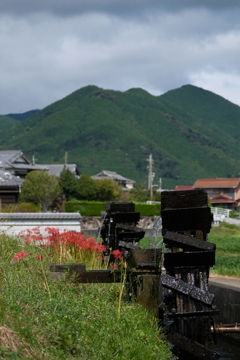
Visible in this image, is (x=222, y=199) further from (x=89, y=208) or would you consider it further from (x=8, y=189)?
(x=8, y=189)

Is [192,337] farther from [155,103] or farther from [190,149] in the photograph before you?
[155,103]

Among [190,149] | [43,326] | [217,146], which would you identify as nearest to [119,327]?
[43,326]

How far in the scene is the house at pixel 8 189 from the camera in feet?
133

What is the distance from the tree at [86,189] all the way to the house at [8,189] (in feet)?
40.8

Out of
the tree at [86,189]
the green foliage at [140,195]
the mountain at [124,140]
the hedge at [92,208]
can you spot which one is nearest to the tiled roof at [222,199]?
the green foliage at [140,195]

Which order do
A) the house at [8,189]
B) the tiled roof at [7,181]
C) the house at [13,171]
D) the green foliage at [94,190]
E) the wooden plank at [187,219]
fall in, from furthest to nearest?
the green foliage at [94,190] → the house at [13,171] → the house at [8,189] → the tiled roof at [7,181] → the wooden plank at [187,219]

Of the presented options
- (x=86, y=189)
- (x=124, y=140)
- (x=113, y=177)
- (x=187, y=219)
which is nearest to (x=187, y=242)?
(x=187, y=219)

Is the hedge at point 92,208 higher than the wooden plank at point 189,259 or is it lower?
lower

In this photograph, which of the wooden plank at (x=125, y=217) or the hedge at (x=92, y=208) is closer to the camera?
the wooden plank at (x=125, y=217)

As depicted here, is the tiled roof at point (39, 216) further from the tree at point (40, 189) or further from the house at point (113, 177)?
the house at point (113, 177)

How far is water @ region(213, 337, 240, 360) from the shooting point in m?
8.64

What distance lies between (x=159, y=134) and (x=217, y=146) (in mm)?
18307

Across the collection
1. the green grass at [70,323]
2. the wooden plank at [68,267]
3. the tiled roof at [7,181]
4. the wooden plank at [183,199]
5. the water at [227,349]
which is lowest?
the water at [227,349]

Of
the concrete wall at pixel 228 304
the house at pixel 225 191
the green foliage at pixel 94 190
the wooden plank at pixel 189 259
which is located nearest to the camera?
the wooden plank at pixel 189 259
